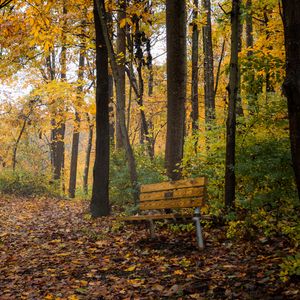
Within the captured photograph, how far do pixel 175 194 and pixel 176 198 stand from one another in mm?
80

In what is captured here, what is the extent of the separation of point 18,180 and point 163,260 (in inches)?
609

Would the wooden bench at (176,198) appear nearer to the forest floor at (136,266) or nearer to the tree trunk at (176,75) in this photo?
the forest floor at (136,266)

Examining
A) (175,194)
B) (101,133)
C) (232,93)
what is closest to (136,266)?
(175,194)

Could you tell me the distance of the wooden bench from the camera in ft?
21.4

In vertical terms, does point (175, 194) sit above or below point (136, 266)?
above

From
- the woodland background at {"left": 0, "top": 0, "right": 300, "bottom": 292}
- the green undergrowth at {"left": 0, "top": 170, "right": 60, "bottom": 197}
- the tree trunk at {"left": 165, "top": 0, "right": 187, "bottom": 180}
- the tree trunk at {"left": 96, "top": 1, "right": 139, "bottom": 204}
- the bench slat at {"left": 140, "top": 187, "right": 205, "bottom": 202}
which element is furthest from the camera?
the green undergrowth at {"left": 0, "top": 170, "right": 60, "bottom": 197}

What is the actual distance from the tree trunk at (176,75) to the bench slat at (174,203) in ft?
3.76

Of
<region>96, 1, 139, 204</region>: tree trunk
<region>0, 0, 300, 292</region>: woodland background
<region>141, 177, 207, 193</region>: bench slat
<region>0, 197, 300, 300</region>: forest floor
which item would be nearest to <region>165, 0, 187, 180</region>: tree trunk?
<region>0, 0, 300, 292</region>: woodland background

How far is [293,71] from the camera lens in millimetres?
3734

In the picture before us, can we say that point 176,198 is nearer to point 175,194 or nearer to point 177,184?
point 175,194

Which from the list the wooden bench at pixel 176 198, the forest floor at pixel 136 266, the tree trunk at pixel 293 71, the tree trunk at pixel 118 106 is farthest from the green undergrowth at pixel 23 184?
the tree trunk at pixel 293 71

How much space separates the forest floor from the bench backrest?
0.64m

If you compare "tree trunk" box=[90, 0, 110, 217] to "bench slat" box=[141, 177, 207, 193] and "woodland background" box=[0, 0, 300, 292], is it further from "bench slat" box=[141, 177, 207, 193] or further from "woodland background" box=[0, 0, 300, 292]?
"bench slat" box=[141, 177, 207, 193]

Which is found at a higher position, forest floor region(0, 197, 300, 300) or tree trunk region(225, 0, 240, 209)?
tree trunk region(225, 0, 240, 209)
